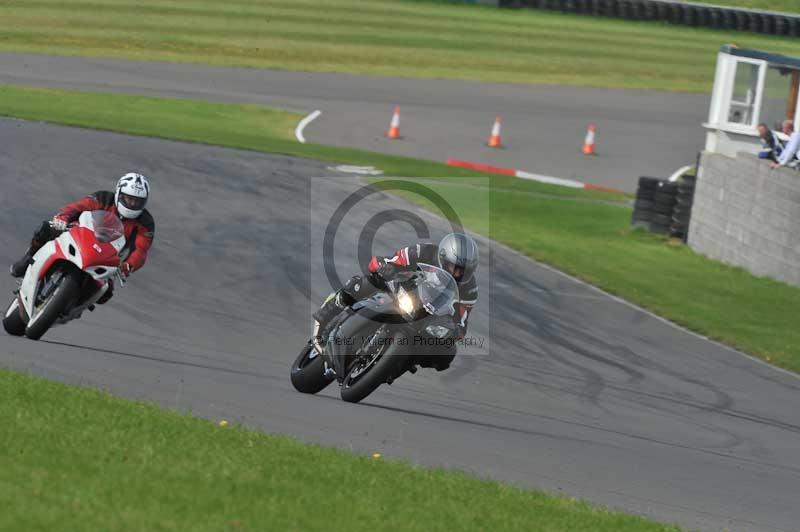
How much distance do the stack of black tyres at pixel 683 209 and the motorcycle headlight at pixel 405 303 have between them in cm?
1520

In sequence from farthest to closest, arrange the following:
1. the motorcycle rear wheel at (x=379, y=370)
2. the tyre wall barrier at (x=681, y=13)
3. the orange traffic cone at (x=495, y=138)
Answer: the tyre wall barrier at (x=681, y=13), the orange traffic cone at (x=495, y=138), the motorcycle rear wheel at (x=379, y=370)

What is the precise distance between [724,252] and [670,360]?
7.95 m

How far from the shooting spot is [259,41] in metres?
45.0

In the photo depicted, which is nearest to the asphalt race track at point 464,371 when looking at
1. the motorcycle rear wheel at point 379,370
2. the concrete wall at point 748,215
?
the motorcycle rear wheel at point 379,370

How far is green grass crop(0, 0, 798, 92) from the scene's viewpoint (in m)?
42.5

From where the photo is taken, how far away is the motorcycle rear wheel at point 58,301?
11.1 meters

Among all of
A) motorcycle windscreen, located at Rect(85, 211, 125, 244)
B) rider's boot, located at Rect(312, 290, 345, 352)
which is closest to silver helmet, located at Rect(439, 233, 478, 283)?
rider's boot, located at Rect(312, 290, 345, 352)

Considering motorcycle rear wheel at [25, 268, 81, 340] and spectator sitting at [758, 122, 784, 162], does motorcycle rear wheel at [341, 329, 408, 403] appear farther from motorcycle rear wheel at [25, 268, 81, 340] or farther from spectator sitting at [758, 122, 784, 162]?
spectator sitting at [758, 122, 784, 162]

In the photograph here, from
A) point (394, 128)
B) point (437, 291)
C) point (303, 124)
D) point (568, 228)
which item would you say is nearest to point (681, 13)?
point (394, 128)

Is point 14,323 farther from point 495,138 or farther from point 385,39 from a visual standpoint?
point 385,39

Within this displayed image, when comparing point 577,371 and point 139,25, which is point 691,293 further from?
point 139,25

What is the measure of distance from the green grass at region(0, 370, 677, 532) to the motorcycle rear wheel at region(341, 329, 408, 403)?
1224 mm

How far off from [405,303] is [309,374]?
1.51m

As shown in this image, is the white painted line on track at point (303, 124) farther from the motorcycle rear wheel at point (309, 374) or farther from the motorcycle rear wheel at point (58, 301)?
the motorcycle rear wheel at point (309, 374)
